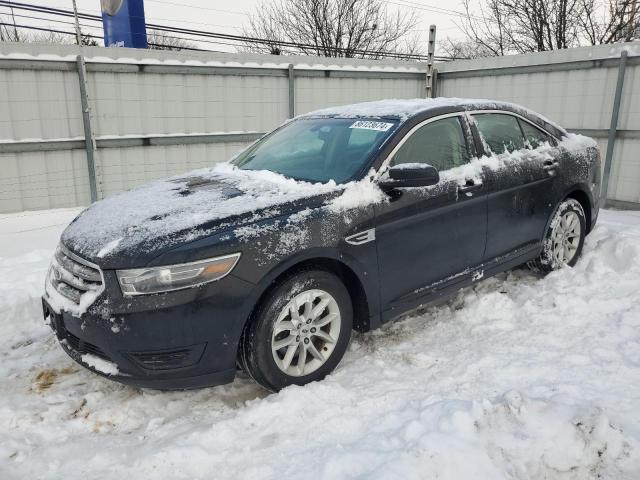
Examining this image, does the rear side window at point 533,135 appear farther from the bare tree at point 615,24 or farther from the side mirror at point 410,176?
the bare tree at point 615,24

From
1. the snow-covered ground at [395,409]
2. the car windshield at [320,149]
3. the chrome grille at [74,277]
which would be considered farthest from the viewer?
the car windshield at [320,149]

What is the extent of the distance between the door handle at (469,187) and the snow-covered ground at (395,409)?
891mm

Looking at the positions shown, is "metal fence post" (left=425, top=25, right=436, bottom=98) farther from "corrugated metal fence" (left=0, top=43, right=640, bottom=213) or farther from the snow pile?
the snow pile

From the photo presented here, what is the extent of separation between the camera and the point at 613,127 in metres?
7.39

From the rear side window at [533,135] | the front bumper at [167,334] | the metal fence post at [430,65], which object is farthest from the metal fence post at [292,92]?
the front bumper at [167,334]

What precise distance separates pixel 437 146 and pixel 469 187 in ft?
1.23

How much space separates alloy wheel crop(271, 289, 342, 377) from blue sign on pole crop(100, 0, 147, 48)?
850 centimetres

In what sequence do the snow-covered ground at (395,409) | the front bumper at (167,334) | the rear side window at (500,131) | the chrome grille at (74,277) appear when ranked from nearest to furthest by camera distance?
the snow-covered ground at (395,409) < the front bumper at (167,334) < the chrome grille at (74,277) < the rear side window at (500,131)

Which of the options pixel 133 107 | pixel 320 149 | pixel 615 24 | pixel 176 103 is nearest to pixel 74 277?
pixel 320 149

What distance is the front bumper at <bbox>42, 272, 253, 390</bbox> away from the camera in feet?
8.67

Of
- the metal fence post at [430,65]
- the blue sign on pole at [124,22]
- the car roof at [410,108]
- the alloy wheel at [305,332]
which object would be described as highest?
the blue sign on pole at [124,22]

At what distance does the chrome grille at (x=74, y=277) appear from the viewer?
2.77 meters

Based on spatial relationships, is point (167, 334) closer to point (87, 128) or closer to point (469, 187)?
point (469, 187)

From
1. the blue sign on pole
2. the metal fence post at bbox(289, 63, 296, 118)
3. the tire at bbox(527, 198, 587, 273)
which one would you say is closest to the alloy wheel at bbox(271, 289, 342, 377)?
the tire at bbox(527, 198, 587, 273)
